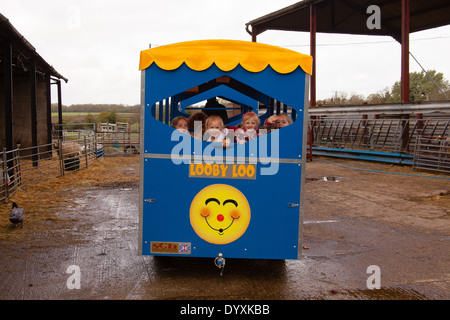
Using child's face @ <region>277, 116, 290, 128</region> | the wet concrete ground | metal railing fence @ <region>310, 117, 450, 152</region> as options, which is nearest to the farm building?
the wet concrete ground

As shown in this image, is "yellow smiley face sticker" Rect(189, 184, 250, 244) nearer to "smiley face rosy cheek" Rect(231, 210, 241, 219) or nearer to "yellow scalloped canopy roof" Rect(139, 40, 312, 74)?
"smiley face rosy cheek" Rect(231, 210, 241, 219)

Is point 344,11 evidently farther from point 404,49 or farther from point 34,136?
point 34,136

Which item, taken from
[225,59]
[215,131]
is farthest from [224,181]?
[225,59]

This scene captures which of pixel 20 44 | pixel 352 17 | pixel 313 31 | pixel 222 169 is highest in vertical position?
pixel 352 17

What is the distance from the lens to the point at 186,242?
4957 millimetres

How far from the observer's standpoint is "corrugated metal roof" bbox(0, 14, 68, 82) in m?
12.1

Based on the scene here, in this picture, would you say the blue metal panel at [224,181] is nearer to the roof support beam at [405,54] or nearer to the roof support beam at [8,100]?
the roof support beam at [8,100]

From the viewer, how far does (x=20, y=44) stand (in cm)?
1496

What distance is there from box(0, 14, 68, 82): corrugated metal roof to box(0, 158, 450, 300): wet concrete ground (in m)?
6.28

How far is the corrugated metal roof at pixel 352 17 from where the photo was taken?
24.4m

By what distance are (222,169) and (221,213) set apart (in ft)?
1.75

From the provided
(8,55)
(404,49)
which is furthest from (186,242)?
(404,49)

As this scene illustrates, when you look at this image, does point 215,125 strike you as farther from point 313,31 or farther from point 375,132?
point 313,31
